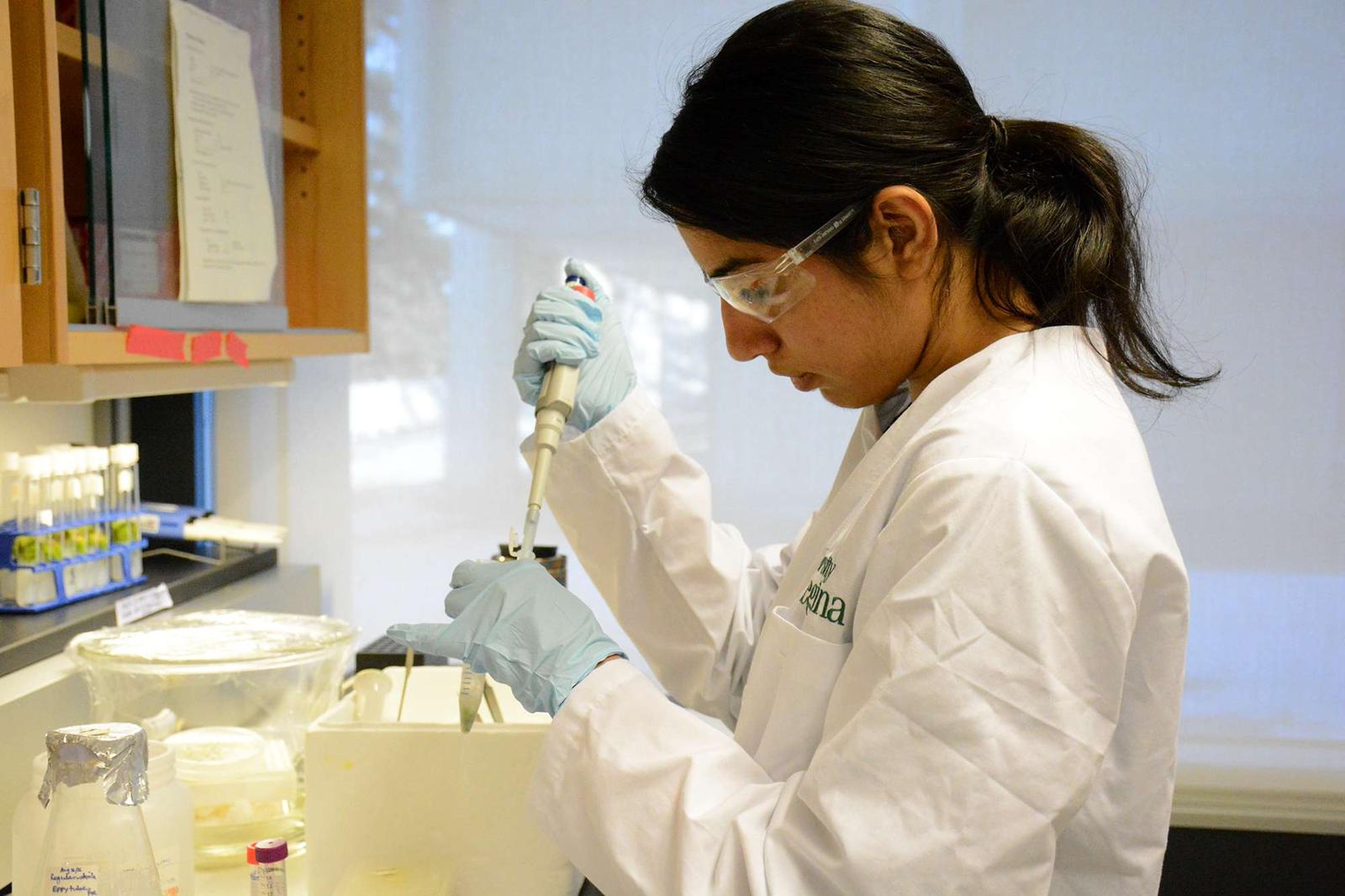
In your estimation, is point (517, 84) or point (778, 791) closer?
point (778, 791)

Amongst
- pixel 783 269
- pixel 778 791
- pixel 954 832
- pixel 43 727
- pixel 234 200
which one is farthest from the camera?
pixel 234 200

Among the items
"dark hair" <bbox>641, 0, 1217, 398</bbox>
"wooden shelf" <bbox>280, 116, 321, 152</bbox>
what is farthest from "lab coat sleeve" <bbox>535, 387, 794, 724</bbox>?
"wooden shelf" <bbox>280, 116, 321, 152</bbox>

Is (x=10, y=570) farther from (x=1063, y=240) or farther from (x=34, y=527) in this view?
(x=1063, y=240)

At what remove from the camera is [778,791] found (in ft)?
2.80

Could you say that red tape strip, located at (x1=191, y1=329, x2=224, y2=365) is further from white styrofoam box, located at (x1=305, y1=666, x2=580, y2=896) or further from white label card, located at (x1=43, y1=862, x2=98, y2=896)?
white label card, located at (x1=43, y1=862, x2=98, y2=896)

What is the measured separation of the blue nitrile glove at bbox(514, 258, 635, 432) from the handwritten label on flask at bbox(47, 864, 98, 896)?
657mm

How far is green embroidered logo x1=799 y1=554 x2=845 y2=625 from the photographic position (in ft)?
2.90

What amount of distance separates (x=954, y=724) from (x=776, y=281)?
420 millimetres

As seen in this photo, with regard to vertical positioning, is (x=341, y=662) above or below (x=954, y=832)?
below

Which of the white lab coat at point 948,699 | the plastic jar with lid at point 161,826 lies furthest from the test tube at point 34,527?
the white lab coat at point 948,699

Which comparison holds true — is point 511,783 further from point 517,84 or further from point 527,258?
point 517,84

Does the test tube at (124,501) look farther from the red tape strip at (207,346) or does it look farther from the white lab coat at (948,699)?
the white lab coat at (948,699)

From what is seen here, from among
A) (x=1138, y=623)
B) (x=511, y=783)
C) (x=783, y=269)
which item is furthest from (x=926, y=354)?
(x=511, y=783)

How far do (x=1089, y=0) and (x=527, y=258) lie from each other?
45.5 inches
